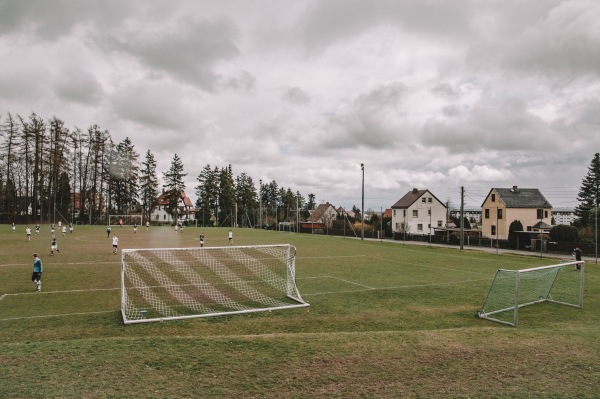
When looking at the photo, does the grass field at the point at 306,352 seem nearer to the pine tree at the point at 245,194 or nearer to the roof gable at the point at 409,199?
the roof gable at the point at 409,199

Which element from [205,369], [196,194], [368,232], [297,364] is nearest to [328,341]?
[297,364]

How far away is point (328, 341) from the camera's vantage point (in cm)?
888

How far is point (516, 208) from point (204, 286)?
181 feet

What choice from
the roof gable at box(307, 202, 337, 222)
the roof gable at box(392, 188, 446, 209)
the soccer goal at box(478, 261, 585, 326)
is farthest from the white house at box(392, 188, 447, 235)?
the soccer goal at box(478, 261, 585, 326)

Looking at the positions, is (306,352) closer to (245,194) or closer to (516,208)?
(516,208)

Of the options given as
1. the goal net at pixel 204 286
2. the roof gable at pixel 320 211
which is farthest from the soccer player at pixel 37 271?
the roof gable at pixel 320 211

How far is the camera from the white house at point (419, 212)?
74156 mm

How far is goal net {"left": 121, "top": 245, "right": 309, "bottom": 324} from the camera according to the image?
44.9 feet

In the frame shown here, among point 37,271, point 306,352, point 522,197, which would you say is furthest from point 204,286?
point 522,197

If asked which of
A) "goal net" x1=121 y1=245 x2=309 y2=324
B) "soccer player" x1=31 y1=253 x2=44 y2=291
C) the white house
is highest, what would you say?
the white house

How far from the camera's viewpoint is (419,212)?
244 ft

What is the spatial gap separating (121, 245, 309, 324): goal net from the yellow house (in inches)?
1799

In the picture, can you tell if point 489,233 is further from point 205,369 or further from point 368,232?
point 205,369

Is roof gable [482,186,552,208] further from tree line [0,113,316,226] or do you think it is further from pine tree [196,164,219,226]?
pine tree [196,164,219,226]
